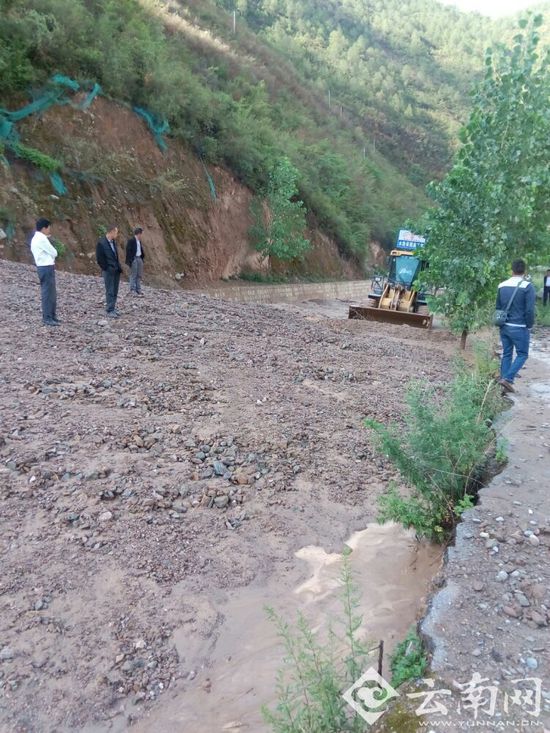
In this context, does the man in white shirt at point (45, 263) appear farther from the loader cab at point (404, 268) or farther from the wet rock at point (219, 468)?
the loader cab at point (404, 268)

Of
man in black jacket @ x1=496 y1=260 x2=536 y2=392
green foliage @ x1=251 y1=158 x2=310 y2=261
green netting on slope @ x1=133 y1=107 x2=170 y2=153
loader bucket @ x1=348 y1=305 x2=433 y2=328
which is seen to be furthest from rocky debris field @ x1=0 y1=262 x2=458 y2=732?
green foliage @ x1=251 y1=158 x2=310 y2=261

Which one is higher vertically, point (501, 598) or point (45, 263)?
point (45, 263)

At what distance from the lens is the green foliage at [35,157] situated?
573 inches

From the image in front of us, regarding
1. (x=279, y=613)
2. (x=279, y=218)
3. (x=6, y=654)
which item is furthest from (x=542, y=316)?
(x=6, y=654)

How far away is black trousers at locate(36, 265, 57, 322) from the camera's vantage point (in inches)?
298

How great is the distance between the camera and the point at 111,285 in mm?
8945

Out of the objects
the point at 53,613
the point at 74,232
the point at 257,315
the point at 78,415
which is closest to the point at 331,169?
the point at 74,232

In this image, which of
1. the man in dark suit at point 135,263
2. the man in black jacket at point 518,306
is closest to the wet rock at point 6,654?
the man in black jacket at point 518,306

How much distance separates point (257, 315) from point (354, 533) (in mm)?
7984

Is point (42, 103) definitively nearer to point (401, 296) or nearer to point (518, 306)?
point (401, 296)

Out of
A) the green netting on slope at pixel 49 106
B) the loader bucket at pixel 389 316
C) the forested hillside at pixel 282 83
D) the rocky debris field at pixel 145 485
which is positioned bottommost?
the rocky debris field at pixel 145 485

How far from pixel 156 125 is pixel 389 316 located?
36.5 feet

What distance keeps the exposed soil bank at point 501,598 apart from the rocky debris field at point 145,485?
0.14m

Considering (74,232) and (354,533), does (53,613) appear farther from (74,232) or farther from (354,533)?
(74,232)
